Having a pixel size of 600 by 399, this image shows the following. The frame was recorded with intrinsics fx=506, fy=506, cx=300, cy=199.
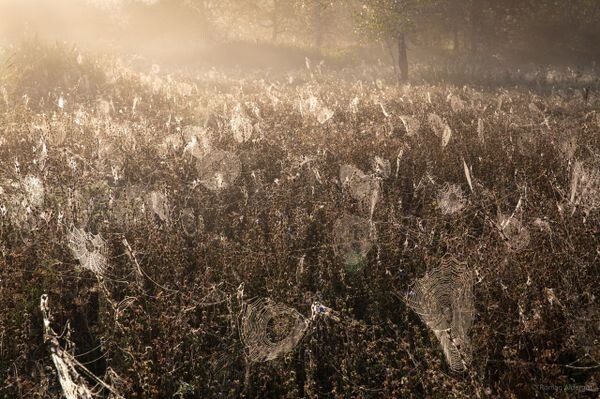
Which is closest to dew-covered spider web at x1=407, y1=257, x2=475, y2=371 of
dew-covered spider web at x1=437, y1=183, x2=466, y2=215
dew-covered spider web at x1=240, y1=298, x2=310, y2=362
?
dew-covered spider web at x1=240, y1=298, x2=310, y2=362

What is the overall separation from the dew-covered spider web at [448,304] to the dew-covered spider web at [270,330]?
0.74m

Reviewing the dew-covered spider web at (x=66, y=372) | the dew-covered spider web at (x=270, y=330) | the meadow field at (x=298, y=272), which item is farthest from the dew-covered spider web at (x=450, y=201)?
the dew-covered spider web at (x=66, y=372)

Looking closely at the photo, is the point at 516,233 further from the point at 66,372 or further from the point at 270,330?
the point at 66,372

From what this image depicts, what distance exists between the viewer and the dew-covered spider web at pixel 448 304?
2875mm

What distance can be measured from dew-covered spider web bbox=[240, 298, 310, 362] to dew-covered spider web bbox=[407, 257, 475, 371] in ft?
2.42

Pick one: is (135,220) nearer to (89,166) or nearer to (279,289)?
(279,289)

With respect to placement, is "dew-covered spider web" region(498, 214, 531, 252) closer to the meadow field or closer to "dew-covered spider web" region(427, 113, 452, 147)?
the meadow field

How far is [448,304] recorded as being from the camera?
324 cm

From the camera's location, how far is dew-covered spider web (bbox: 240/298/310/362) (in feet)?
9.68

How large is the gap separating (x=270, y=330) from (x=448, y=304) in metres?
1.15

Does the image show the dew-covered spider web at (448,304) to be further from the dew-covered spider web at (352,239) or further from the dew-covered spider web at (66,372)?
the dew-covered spider web at (66,372)

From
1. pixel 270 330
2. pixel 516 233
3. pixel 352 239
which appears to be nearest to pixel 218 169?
pixel 352 239

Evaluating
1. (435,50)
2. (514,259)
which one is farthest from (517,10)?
(514,259)

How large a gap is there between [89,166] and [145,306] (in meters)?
3.69
